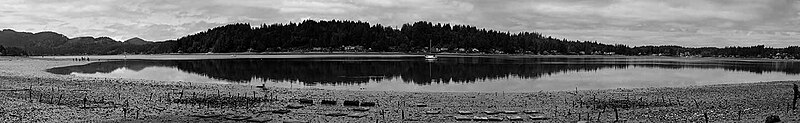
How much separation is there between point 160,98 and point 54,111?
6046 millimetres

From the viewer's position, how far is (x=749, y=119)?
18.6 meters

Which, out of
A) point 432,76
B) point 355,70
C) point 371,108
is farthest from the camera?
point 355,70

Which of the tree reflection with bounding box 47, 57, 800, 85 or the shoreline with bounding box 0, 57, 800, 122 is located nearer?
the shoreline with bounding box 0, 57, 800, 122

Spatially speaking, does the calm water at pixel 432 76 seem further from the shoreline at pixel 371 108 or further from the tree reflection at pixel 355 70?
the shoreline at pixel 371 108

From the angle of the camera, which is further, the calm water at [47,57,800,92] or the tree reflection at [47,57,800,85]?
the tree reflection at [47,57,800,85]

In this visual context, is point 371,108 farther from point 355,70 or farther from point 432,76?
point 355,70

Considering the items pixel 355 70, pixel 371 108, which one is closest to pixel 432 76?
pixel 355 70

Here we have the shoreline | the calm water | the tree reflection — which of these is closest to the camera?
the shoreline

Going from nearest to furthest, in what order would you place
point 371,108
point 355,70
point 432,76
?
point 371,108 < point 432,76 < point 355,70

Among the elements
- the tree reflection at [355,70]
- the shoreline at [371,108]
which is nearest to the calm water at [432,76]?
the tree reflection at [355,70]

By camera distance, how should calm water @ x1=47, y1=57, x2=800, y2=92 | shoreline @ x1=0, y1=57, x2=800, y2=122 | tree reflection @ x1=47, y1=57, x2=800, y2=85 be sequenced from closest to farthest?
1. shoreline @ x1=0, y1=57, x2=800, y2=122
2. calm water @ x1=47, y1=57, x2=800, y2=92
3. tree reflection @ x1=47, y1=57, x2=800, y2=85

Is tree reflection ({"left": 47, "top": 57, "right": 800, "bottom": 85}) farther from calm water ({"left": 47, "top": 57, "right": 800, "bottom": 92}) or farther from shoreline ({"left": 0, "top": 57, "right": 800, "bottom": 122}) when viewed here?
shoreline ({"left": 0, "top": 57, "right": 800, "bottom": 122})

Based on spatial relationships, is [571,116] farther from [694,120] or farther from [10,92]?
[10,92]

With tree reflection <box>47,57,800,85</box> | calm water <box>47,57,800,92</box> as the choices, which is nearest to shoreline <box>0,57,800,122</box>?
calm water <box>47,57,800,92</box>
